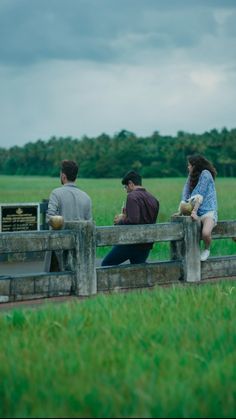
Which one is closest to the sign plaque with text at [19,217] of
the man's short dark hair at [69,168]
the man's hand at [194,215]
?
the man's hand at [194,215]

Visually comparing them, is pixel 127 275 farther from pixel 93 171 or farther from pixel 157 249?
pixel 93 171

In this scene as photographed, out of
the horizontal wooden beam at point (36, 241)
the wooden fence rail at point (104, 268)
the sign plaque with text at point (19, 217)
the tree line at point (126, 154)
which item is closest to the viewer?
the horizontal wooden beam at point (36, 241)

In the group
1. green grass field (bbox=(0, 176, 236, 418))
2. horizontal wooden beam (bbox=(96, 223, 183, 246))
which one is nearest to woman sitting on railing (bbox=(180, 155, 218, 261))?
horizontal wooden beam (bbox=(96, 223, 183, 246))

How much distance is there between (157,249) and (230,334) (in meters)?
12.8

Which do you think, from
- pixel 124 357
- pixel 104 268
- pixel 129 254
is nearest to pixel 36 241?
pixel 104 268

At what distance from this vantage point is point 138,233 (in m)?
12.3

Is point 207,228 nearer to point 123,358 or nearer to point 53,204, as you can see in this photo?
Result: point 53,204

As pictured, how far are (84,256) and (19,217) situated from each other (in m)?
6.29

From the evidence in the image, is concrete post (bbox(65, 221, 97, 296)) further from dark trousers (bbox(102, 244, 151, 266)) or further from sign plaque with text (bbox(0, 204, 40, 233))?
sign plaque with text (bbox(0, 204, 40, 233))

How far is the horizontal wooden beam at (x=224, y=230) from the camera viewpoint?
1337cm

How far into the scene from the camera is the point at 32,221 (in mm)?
17984

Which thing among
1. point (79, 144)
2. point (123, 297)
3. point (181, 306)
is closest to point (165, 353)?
point (181, 306)

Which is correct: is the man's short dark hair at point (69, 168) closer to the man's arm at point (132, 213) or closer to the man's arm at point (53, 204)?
the man's arm at point (53, 204)

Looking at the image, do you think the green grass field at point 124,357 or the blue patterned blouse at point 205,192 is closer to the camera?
the green grass field at point 124,357
